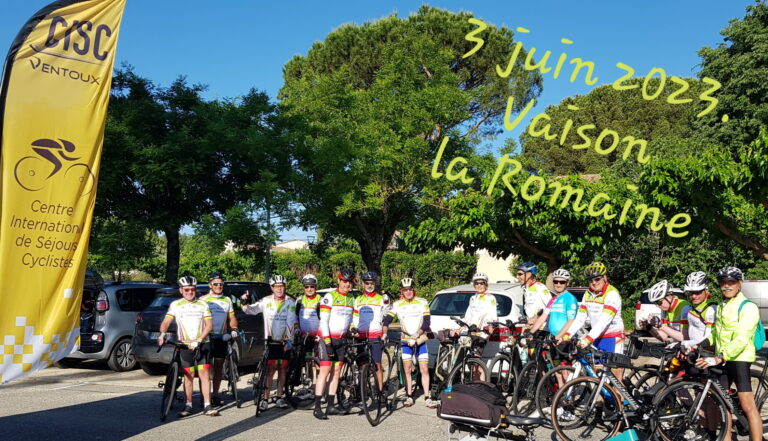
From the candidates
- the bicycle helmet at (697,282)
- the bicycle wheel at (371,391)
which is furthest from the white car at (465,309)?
the bicycle helmet at (697,282)

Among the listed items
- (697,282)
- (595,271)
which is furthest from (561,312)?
(697,282)

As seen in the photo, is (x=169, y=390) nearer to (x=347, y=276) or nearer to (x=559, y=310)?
(x=347, y=276)

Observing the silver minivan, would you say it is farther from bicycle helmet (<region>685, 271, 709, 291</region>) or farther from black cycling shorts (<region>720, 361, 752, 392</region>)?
black cycling shorts (<region>720, 361, 752, 392</region>)

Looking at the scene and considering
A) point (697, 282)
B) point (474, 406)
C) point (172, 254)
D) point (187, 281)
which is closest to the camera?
point (474, 406)

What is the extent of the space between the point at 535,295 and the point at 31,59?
→ 22.7 feet

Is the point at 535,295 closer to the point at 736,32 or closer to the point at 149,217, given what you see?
the point at 149,217

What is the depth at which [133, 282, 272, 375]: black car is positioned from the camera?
11780 mm

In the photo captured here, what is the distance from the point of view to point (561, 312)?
8820 millimetres

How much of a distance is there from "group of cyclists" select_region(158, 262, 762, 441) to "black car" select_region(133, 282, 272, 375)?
2341 millimetres

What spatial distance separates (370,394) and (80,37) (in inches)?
205

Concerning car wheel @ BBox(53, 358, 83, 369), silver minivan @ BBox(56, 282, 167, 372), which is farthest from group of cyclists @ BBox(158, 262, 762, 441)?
car wheel @ BBox(53, 358, 83, 369)

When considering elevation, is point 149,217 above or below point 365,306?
above

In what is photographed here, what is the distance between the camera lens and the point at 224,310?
9.32 metres

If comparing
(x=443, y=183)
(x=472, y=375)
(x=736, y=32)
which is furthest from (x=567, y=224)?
(x=736, y=32)
